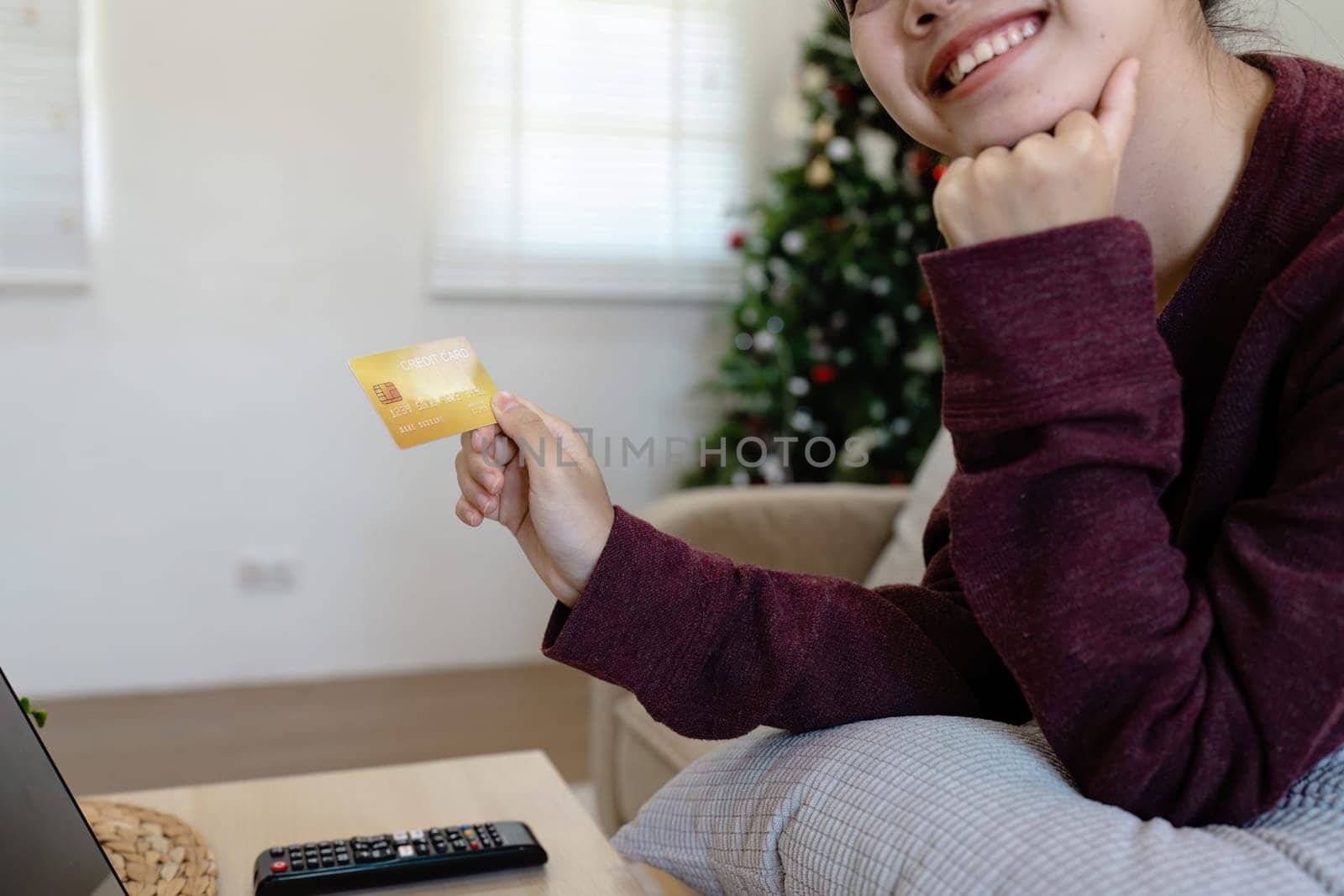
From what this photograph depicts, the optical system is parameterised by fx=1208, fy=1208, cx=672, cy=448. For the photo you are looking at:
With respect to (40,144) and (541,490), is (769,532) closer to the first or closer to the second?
(541,490)

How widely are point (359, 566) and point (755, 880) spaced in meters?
2.72

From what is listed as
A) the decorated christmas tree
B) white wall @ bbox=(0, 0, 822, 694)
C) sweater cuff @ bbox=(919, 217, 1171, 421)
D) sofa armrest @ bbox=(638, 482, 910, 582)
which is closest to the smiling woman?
sweater cuff @ bbox=(919, 217, 1171, 421)

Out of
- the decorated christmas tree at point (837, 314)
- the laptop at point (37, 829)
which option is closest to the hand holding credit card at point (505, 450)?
the laptop at point (37, 829)

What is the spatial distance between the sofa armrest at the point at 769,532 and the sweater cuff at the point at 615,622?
1.03 m

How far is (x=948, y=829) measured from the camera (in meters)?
0.68

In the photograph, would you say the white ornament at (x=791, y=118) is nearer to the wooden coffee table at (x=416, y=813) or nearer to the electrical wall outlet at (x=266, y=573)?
the electrical wall outlet at (x=266, y=573)

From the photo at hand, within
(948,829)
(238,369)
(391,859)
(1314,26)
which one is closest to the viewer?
(948,829)

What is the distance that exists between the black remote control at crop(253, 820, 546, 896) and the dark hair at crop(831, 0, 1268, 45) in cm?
72

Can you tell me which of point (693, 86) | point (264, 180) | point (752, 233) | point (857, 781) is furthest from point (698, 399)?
point (857, 781)

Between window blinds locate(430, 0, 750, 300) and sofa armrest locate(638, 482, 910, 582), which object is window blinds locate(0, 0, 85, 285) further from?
sofa armrest locate(638, 482, 910, 582)

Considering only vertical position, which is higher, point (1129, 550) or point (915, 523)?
point (1129, 550)

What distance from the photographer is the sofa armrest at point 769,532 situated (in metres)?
1.93

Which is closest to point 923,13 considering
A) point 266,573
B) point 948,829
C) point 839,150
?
point 948,829

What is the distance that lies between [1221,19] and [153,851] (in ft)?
3.64
